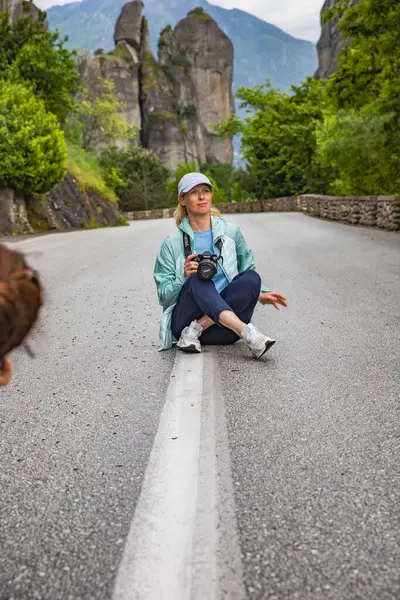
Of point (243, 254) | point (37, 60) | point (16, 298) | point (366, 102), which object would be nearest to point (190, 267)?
point (243, 254)

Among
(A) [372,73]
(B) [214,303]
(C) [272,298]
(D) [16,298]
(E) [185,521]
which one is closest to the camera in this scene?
(D) [16,298]

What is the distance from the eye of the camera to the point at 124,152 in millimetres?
64625

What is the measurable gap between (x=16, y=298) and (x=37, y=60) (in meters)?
27.2

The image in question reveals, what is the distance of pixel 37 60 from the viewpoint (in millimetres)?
26156

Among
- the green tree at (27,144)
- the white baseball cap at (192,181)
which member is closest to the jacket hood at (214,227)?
the white baseball cap at (192,181)

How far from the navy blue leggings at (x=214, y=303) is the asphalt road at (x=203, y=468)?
0.14 meters

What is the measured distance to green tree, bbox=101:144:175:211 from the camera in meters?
63.7

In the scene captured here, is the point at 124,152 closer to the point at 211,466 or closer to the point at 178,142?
the point at 178,142

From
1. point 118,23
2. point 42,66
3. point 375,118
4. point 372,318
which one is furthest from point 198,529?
point 118,23

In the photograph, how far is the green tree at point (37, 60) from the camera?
2566 cm

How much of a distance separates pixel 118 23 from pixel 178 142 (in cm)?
1571

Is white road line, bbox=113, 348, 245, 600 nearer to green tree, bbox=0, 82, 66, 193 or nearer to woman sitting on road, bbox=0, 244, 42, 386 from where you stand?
woman sitting on road, bbox=0, 244, 42, 386

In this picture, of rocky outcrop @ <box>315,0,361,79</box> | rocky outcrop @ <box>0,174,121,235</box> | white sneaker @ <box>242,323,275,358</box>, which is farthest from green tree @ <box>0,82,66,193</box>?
rocky outcrop @ <box>315,0,361,79</box>

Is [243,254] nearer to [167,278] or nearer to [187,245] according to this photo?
[187,245]
